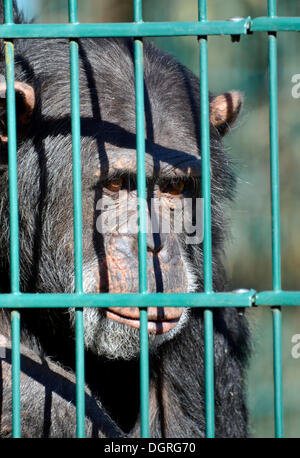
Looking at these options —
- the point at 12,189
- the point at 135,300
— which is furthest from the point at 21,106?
the point at 135,300

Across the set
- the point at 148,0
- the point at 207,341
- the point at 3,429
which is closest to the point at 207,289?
the point at 207,341

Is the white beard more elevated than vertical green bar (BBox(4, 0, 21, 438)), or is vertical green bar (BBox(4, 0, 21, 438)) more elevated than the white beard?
vertical green bar (BBox(4, 0, 21, 438))

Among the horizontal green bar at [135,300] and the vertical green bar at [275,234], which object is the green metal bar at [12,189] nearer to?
the horizontal green bar at [135,300]

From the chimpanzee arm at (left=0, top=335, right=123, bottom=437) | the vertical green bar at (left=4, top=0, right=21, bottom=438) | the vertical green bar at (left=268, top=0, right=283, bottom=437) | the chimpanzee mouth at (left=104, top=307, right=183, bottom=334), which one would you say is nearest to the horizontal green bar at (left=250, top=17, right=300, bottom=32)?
the vertical green bar at (left=268, top=0, right=283, bottom=437)

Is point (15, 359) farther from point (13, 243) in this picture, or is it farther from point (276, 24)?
point (276, 24)

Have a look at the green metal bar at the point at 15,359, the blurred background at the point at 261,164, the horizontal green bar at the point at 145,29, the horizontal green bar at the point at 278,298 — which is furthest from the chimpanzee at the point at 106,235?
the blurred background at the point at 261,164

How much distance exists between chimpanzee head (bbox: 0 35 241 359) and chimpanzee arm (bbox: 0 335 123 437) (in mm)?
268

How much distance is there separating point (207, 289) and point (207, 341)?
0.44 feet

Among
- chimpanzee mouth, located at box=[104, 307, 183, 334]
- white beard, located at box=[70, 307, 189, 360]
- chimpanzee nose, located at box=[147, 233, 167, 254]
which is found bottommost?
white beard, located at box=[70, 307, 189, 360]

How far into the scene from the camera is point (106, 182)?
105 inches

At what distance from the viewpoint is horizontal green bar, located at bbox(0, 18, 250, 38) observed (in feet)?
5.76

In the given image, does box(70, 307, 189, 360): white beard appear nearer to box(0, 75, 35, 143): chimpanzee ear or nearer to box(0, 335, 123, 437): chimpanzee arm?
box(0, 335, 123, 437): chimpanzee arm

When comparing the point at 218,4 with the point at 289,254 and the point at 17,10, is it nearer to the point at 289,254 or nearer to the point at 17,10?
the point at 289,254

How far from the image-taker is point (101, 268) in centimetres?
252
